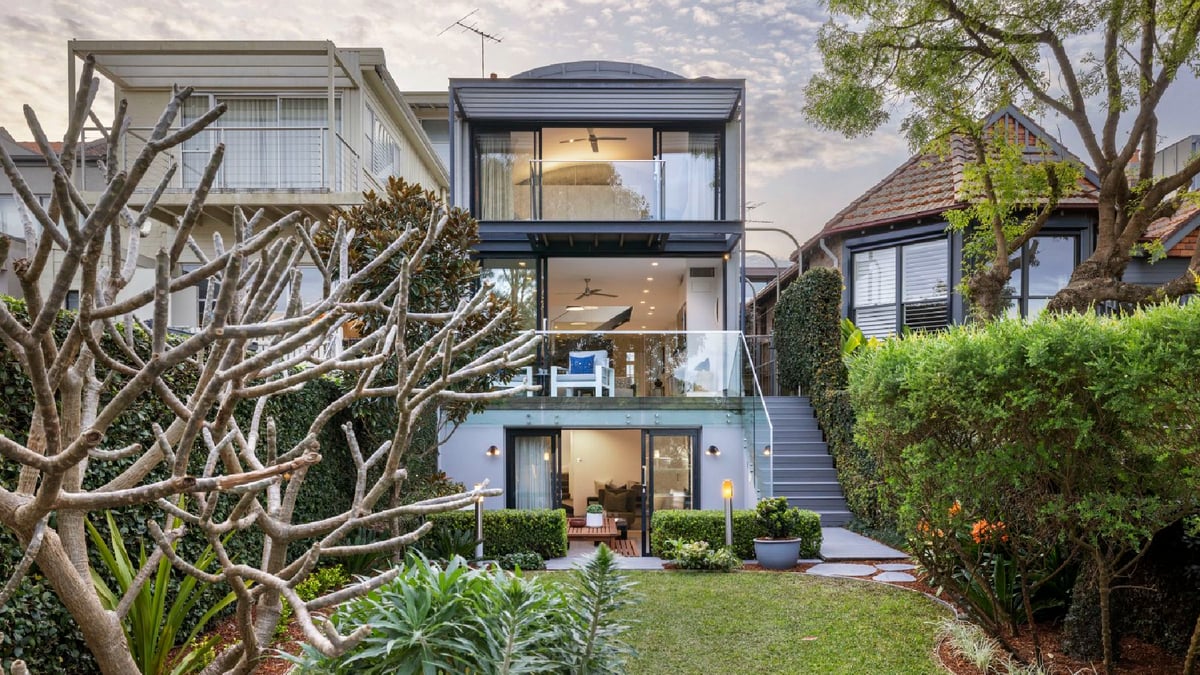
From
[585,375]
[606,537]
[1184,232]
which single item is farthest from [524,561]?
Result: [1184,232]

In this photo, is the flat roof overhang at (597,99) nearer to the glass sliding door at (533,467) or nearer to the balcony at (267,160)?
→ the balcony at (267,160)

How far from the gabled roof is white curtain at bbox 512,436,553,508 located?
832 centimetres

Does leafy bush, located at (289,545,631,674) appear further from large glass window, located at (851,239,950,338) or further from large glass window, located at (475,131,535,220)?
large glass window, located at (851,239,950,338)

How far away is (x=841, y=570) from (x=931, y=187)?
9.22 m

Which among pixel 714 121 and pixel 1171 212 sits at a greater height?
pixel 714 121

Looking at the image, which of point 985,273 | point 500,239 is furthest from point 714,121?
point 985,273

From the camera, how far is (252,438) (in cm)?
252

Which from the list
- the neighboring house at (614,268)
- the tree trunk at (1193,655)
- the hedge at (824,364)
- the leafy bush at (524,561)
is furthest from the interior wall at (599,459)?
the tree trunk at (1193,655)

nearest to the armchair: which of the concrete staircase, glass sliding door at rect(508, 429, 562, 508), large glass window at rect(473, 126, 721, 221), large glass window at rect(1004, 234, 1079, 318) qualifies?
glass sliding door at rect(508, 429, 562, 508)

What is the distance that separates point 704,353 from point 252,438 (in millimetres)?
11546

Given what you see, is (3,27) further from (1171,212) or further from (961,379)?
(1171,212)

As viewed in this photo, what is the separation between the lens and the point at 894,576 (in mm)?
9039

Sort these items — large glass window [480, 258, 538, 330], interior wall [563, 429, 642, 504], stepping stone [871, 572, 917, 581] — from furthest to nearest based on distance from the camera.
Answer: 1. interior wall [563, 429, 642, 504]
2. large glass window [480, 258, 538, 330]
3. stepping stone [871, 572, 917, 581]

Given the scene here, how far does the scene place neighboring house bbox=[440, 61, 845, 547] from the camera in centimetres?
1308
